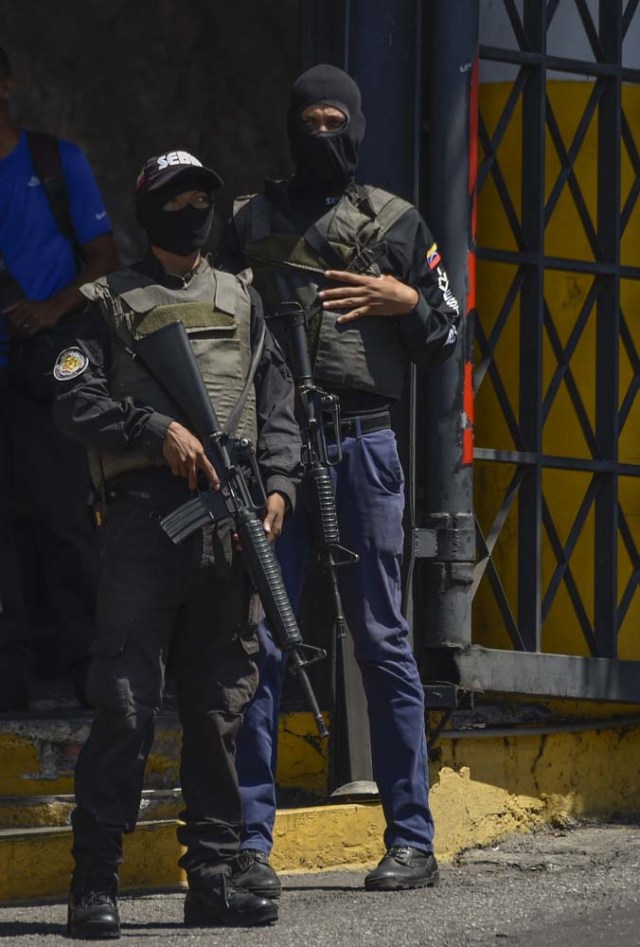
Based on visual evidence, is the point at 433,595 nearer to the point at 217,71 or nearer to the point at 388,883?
the point at 388,883

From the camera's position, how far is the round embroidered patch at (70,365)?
200 inches

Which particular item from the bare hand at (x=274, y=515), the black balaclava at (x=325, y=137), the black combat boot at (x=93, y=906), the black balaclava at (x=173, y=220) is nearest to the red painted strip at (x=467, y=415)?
the black balaclava at (x=325, y=137)

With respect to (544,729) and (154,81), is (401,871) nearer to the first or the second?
(544,729)

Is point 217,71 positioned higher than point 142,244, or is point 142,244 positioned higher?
point 217,71

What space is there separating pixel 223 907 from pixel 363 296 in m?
1.59

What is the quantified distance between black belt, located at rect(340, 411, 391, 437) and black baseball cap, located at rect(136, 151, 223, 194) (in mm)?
758

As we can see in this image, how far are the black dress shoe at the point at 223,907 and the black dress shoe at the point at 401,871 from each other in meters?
0.45

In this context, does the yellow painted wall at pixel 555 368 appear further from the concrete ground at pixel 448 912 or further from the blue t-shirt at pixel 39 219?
the blue t-shirt at pixel 39 219

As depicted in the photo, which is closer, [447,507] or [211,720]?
[211,720]

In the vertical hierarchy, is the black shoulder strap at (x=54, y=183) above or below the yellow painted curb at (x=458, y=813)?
above

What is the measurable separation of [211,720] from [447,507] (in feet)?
5.10

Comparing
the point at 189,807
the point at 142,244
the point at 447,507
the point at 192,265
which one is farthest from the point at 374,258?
the point at 142,244

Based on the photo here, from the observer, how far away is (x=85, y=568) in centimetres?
661

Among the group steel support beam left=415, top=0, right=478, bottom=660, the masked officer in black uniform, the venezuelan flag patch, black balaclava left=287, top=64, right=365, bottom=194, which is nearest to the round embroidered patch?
the masked officer in black uniform
